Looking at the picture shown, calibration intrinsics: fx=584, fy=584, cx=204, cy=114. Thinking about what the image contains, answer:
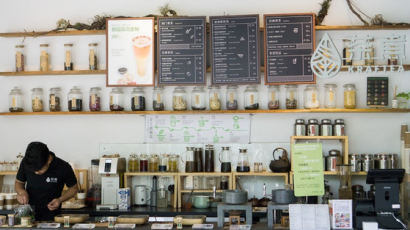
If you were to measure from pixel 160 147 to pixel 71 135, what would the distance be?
0.98 metres

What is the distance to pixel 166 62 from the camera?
19.3 feet

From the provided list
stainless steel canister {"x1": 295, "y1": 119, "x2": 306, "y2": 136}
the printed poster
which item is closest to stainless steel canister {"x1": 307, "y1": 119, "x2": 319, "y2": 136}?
stainless steel canister {"x1": 295, "y1": 119, "x2": 306, "y2": 136}

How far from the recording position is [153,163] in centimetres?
596

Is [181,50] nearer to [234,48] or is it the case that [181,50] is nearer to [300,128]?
[234,48]

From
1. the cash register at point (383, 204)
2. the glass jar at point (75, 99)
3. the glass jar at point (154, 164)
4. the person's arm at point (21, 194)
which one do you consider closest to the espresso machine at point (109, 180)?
the glass jar at point (154, 164)

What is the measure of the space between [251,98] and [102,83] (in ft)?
5.24

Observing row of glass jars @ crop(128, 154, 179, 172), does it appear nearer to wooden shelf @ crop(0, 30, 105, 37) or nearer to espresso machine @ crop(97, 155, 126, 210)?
espresso machine @ crop(97, 155, 126, 210)

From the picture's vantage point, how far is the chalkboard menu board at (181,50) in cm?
584

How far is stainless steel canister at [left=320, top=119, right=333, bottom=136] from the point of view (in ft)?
18.7

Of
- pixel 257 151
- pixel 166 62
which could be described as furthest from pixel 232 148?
pixel 166 62

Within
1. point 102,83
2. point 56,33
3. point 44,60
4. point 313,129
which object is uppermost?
point 56,33

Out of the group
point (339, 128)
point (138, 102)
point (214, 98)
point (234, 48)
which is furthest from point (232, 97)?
point (339, 128)

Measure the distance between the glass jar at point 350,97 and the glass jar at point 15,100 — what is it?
11.1 feet

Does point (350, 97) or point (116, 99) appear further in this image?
point (116, 99)
